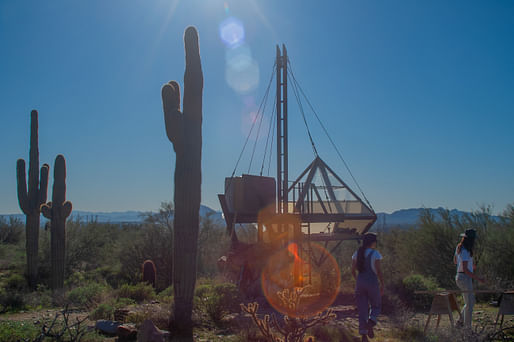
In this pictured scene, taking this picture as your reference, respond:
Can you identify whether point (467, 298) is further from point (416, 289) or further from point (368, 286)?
point (416, 289)

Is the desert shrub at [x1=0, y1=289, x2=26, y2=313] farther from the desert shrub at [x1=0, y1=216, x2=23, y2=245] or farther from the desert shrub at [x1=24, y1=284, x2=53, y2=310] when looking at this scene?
the desert shrub at [x1=0, y1=216, x2=23, y2=245]

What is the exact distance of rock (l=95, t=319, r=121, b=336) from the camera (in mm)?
7203

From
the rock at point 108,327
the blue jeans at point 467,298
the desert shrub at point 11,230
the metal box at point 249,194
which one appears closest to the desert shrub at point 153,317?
the rock at point 108,327

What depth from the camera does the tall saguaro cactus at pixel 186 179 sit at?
7879 millimetres

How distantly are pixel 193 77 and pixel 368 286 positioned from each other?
18.1 feet

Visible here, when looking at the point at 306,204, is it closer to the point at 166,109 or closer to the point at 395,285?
the point at 395,285

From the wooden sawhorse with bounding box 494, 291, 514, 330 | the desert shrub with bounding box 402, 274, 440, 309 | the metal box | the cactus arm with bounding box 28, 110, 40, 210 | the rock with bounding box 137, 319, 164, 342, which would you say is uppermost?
the cactus arm with bounding box 28, 110, 40, 210

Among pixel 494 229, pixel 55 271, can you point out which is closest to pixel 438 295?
pixel 494 229

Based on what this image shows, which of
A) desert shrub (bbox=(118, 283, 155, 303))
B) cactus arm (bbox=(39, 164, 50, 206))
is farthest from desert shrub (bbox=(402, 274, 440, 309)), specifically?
cactus arm (bbox=(39, 164, 50, 206))

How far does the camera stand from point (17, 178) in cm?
1622

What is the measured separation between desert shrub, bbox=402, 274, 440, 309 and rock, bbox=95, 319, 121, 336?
26.3 feet

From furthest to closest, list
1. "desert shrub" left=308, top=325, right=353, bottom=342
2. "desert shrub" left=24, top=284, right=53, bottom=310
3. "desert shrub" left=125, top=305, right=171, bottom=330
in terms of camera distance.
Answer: "desert shrub" left=24, top=284, right=53, bottom=310 < "desert shrub" left=125, top=305, right=171, bottom=330 < "desert shrub" left=308, top=325, right=353, bottom=342

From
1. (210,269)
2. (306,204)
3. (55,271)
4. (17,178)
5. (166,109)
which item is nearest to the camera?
(166,109)

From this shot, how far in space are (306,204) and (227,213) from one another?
2613 mm
